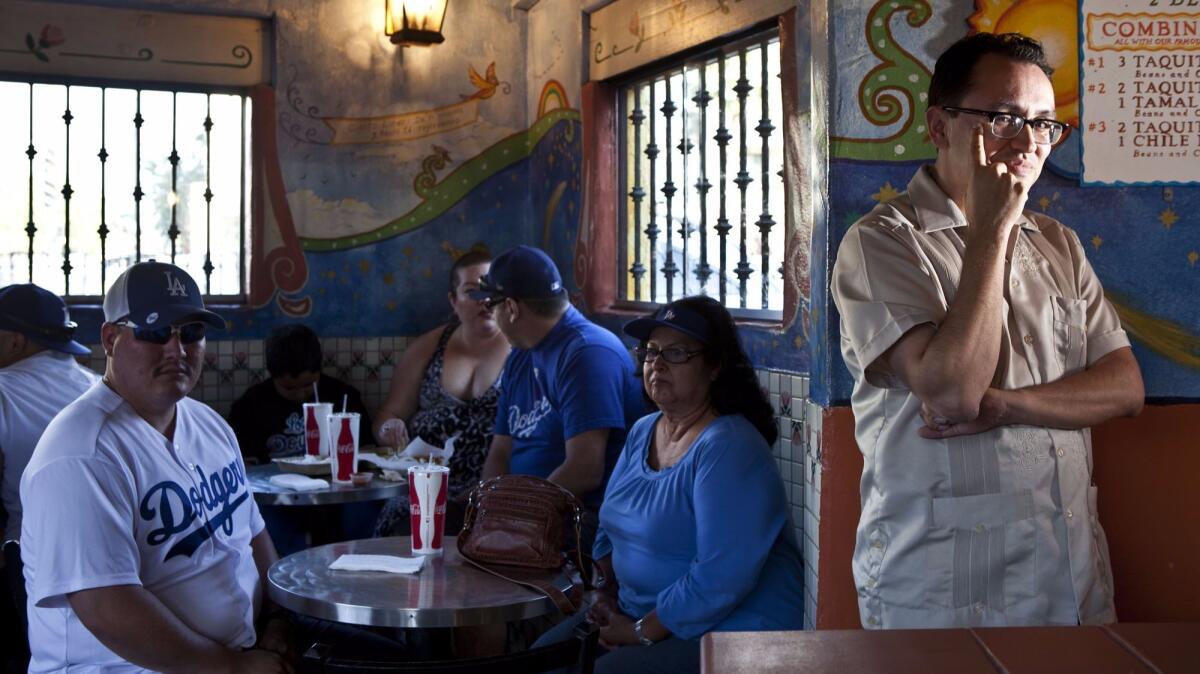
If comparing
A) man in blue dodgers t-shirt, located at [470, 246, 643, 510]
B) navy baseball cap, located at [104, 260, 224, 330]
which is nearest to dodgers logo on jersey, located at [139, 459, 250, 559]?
navy baseball cap, located at [104, 260, 224, 330]

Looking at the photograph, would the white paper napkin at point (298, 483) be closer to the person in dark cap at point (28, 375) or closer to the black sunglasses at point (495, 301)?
the person in dark cap at point (28, 375)

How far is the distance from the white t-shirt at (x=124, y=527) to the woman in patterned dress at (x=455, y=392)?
1.49 metres

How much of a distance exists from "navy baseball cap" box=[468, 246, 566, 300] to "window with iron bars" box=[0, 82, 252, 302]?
2236 mm

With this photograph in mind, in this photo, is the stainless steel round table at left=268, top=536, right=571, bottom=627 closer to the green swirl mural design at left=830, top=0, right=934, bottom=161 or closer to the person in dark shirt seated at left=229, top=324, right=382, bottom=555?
the green swirl mural design at left=830, top=0, right=934, bottom=161

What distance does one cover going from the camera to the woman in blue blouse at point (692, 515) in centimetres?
290

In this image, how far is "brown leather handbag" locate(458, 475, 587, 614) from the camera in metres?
2.93

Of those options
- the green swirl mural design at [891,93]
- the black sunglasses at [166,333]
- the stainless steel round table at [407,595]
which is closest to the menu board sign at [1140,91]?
the green swirl mural design at [891,93]

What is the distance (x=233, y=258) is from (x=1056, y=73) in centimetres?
447

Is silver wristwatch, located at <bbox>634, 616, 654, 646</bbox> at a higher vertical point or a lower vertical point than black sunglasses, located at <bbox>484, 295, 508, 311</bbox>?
lower

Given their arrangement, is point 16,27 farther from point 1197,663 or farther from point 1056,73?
point 1197,663

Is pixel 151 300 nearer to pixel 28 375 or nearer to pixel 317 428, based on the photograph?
pixel 28 375

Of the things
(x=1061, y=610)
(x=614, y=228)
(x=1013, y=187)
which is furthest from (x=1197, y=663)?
(x=614, y=228)

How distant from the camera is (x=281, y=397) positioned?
5570 millimetres

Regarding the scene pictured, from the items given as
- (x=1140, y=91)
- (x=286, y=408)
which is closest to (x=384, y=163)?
(x=286, y=408)
